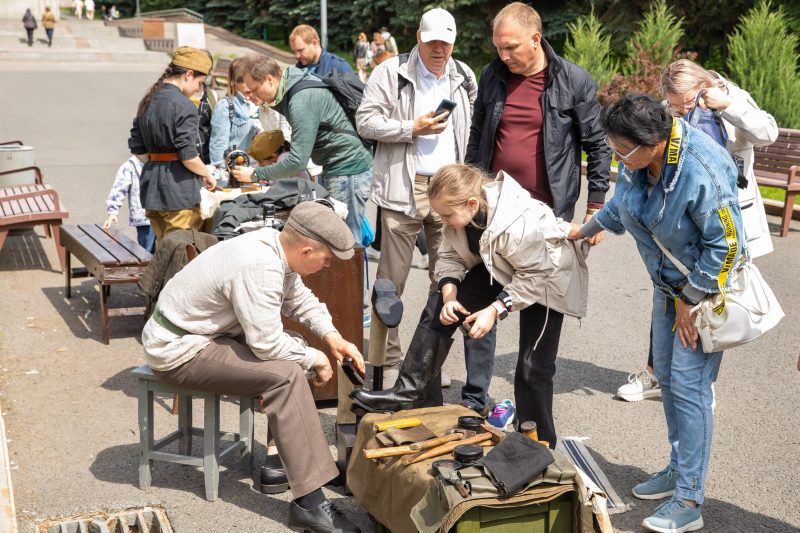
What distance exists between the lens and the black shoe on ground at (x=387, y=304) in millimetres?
4258

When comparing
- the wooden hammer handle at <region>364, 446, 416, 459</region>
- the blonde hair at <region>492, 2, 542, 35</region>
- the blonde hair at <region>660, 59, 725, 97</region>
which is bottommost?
the wooden hammer handle at <region>364, 446, 416, 459</region>

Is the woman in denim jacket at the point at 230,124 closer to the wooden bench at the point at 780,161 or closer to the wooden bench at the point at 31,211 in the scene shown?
the wooden bench at the point at 31,211

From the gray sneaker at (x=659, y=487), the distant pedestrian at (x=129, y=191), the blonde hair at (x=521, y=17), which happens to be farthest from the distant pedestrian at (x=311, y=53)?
the gray sneaker at (x=659, y=487)

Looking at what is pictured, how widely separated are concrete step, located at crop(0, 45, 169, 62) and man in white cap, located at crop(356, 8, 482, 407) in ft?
101

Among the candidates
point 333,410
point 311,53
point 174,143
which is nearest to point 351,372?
point 333,410

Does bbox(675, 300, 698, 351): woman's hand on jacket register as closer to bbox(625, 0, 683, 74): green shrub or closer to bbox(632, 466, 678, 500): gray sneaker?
bbox(632, 466, 678, 500): gray sneaker

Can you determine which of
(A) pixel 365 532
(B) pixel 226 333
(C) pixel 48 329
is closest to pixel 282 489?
(A) pixel 365 532

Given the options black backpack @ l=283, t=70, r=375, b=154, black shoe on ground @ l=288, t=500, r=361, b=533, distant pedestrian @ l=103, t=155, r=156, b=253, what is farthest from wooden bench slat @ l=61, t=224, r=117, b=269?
black shoe on ground @ l=288, t=500, r=361, b=533

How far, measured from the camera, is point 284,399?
4.02 meters

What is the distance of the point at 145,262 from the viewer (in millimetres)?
6664

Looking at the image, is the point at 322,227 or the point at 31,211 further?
the point at 31,211

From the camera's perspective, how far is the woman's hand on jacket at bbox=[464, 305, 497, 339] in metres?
4.05

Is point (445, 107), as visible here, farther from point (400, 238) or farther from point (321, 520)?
point (321, 520)

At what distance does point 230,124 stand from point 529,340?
4635 millimetres
